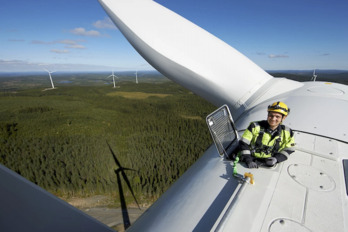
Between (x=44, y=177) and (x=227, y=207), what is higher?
(x=227, y=207)

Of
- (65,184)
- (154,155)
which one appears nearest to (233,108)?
(154,155)

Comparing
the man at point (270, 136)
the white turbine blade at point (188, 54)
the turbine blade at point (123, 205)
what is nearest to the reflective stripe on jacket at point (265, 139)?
the man at point (270, 136)

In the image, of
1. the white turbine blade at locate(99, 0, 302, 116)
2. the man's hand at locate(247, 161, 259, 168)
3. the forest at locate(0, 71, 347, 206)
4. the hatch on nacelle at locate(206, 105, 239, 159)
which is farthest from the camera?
the forest at locate(0, 71, 347, 206)

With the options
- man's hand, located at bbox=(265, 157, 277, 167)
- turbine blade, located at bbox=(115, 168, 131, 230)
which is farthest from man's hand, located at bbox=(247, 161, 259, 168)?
turbine blade, located at bbox=(115, 168, 131, 230)

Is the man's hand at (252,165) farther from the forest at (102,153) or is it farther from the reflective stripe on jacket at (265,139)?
the forest at (102,153)

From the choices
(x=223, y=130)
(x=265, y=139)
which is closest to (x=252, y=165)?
(x=223, y=130)

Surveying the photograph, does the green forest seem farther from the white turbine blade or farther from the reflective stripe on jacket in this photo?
the reflective stripe on jacket

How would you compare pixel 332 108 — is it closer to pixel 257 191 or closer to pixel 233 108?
pixel 233 108
